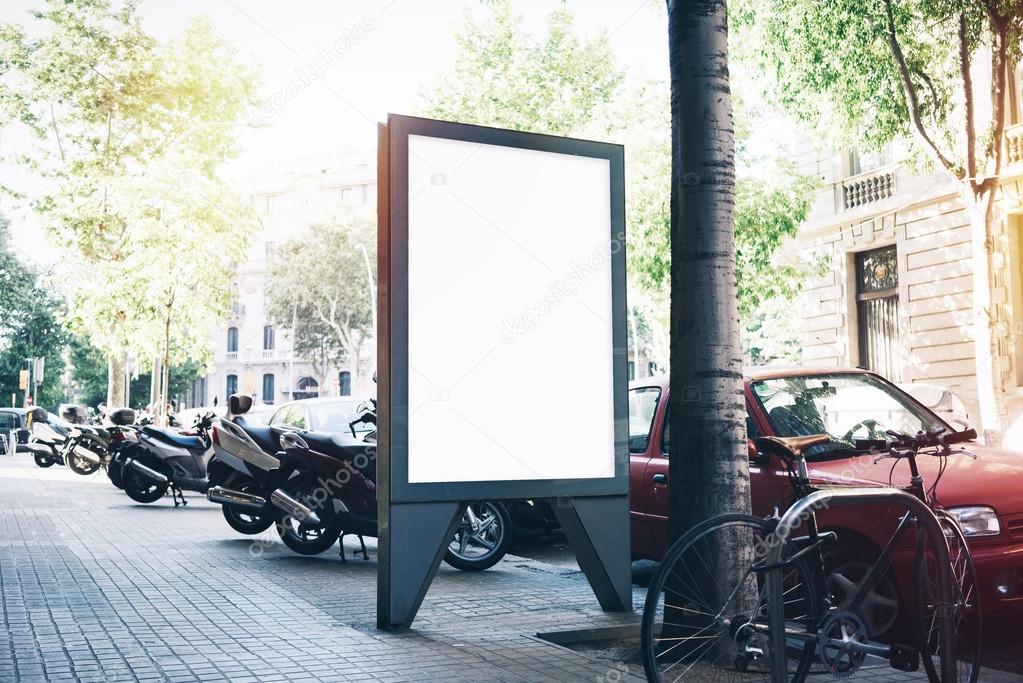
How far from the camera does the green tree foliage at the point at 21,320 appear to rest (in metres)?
54.1

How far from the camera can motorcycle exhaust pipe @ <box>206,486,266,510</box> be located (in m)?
10.8

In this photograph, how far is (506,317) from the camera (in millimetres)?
6781

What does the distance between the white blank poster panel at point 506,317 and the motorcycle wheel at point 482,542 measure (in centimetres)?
273

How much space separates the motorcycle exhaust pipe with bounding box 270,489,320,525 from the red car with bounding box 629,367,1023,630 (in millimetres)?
3139

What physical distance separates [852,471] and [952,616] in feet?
5.79

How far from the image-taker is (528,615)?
278 inches

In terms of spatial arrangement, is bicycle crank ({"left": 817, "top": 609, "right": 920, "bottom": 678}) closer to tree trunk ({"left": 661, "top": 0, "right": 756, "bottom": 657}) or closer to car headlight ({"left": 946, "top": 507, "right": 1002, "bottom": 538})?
tree trunk ({"left": 661, "top": 0, "right": 756, "bottom": 657})

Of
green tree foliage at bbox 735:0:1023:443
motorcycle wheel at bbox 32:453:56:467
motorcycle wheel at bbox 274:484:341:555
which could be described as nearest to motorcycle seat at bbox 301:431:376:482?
motorcycle wheel at bbox 274:484:341:555

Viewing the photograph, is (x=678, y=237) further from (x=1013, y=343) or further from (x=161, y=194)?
(x=161, y=194)

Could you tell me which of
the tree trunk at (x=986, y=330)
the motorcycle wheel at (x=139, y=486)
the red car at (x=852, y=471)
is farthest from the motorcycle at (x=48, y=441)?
the red car at (x=852, y=471)

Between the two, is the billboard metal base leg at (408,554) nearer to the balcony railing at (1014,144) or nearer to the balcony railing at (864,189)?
the balcony railing at (1014,144)

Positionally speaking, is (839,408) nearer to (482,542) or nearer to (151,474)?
(482,542)

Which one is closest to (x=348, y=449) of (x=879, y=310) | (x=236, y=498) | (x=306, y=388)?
(x=236, y=498)

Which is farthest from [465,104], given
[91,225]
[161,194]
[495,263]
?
[495,263]
